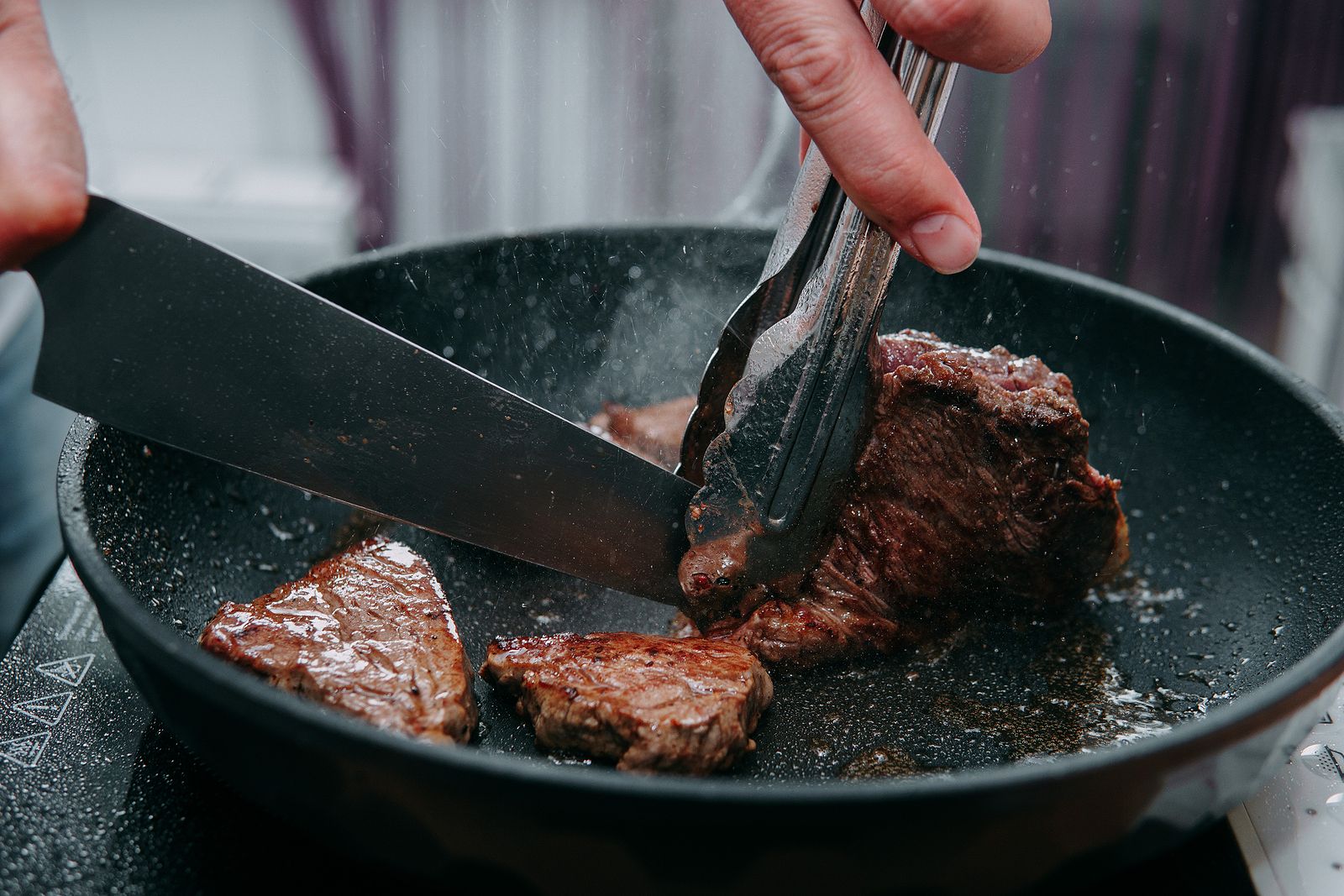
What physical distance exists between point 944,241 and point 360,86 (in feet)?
12.4

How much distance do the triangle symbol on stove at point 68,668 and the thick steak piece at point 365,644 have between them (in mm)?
228

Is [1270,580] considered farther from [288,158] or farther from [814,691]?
[288,158]

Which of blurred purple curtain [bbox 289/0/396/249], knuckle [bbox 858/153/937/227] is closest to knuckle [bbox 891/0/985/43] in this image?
knuckle [bbox 858/153/937/227]

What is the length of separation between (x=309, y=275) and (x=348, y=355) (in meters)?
0.71

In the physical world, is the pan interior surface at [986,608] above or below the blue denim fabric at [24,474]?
above

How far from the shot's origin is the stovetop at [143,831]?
115cm

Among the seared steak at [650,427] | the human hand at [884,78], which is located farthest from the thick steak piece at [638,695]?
the human hand at [884,78]

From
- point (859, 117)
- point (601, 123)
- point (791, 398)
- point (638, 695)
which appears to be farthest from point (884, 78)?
point (601, 123)

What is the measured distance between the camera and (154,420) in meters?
1.30

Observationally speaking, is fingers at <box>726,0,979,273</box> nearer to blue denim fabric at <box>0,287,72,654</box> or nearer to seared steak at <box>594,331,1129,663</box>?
seared steak at <box>594,331,1129,663</box>

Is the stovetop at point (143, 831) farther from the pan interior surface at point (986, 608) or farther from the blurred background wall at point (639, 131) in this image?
the blurred background wall at point (639, 131)

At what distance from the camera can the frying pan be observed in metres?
0.93

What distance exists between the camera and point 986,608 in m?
1.66

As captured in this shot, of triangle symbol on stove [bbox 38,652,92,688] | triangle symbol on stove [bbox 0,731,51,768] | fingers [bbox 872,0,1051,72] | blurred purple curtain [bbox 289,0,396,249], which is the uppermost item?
fingers [bbox 872,0,1051,72]
